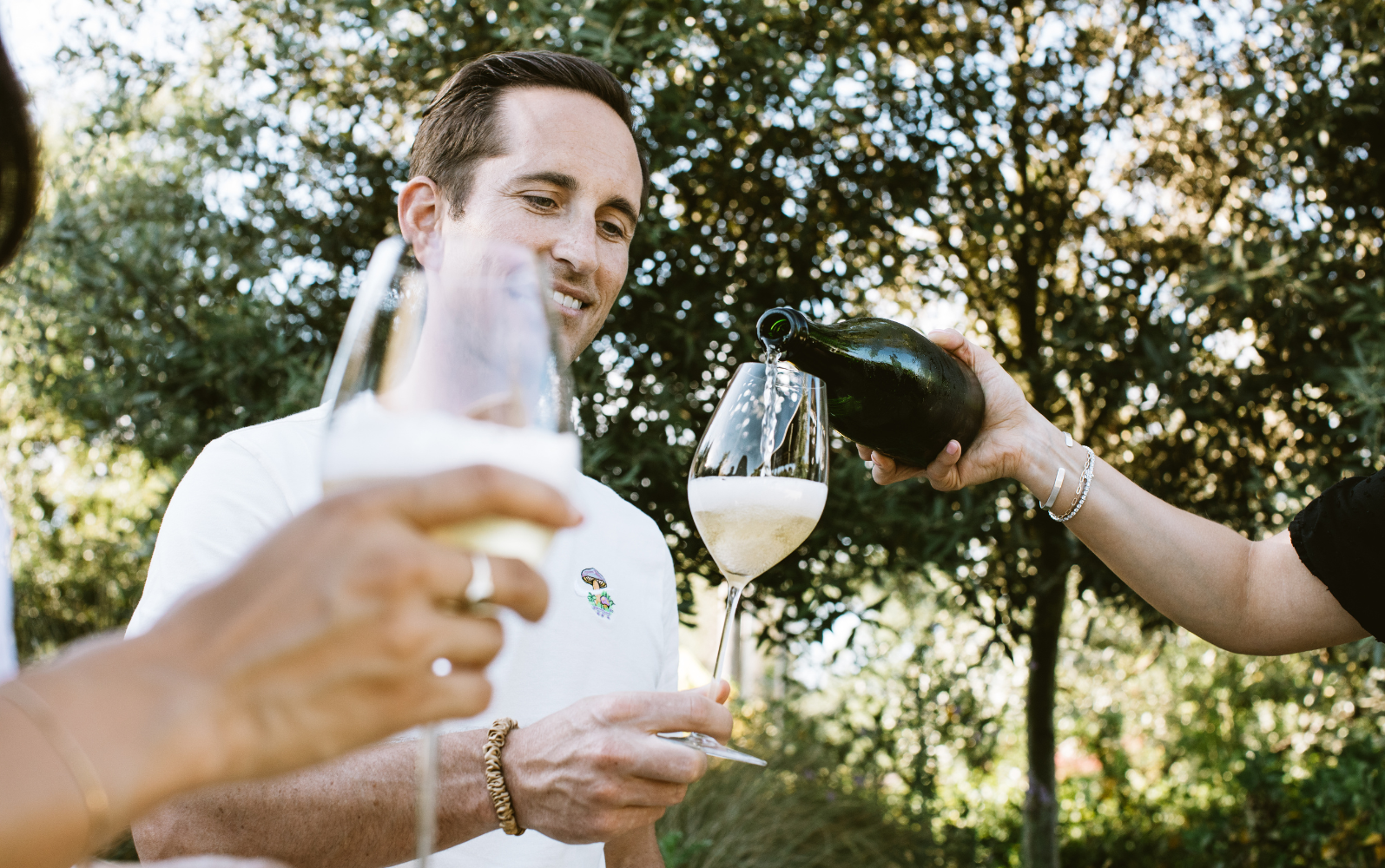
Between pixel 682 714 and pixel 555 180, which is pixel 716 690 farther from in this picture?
pixel 555 180

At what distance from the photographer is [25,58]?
4609 millimetres

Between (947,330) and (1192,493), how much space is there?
2834 mm

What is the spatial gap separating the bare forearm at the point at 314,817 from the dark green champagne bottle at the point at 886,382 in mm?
979

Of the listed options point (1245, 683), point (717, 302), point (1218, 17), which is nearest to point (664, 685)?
point (717, 302)

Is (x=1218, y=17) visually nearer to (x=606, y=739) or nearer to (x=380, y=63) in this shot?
(x=380, y=63)

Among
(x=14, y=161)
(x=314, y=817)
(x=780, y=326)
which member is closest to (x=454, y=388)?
(x=14, y=161)

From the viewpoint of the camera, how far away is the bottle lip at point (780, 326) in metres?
1.67

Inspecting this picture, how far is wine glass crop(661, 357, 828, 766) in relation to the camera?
4.17 ft

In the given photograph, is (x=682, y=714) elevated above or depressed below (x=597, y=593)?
below

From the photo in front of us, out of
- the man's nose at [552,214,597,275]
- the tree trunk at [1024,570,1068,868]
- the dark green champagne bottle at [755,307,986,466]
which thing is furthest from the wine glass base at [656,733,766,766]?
the tree trunk at [1024,570,1068,868]

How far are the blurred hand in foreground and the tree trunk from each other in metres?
4.44

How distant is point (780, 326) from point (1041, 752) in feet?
13.3

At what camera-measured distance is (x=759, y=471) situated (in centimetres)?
127

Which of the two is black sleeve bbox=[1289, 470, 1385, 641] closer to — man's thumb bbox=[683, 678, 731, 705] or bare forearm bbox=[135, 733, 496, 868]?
man's thumb bbox=[683, 678, 731, 705]
